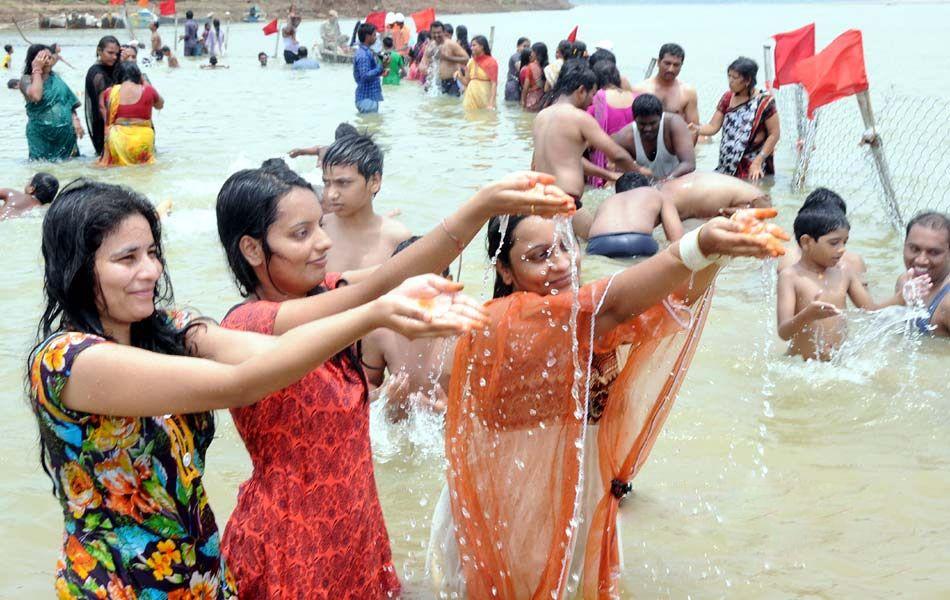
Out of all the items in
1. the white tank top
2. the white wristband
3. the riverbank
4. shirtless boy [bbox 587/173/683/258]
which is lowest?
shirtless boy [bbox 587/173/683/258]

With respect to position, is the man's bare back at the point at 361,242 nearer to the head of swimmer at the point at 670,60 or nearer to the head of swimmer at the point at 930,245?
the head of swimmer at the point at 930,245

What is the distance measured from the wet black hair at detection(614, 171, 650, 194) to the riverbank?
3658 centimetres

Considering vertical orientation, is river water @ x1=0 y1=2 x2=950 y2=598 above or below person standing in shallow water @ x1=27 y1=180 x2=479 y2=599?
below

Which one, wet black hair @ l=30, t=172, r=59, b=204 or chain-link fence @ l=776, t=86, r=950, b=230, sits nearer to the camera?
chain-link fence @ l=776, t=86, r=950, b=230

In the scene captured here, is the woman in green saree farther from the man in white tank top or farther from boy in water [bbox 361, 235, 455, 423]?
boy in water [bbox 361, 235, 455, 423]

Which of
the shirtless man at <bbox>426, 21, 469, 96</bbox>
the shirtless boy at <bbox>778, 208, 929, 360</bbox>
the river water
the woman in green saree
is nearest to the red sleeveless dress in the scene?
the river water

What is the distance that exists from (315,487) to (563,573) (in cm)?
84

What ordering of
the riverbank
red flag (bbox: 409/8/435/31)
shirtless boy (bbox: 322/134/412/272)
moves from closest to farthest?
shirtless boy (bbox: 322/134/412/272), red flag (bbox: 409/8/435/31), the riverbank

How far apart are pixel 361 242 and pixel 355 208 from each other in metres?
0.18

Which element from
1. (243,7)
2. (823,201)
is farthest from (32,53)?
(243,7)

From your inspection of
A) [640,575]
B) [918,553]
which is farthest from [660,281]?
[918,553]

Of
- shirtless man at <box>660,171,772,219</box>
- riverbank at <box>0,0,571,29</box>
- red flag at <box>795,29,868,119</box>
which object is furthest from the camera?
riverbank at <box>0,0,571,29</box>

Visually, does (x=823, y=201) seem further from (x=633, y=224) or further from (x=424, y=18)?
(x=424, y=18)

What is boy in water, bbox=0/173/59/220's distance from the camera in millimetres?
8953
